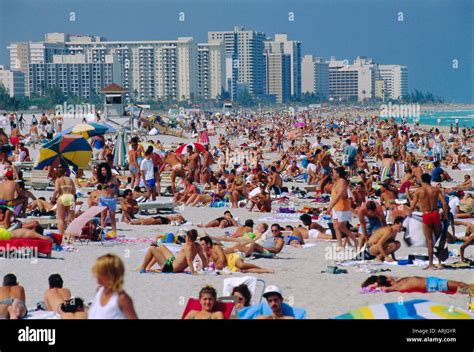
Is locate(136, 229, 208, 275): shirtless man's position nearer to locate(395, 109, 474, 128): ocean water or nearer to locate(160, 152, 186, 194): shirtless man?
locate(160, 152, 186, 194): shirtless man

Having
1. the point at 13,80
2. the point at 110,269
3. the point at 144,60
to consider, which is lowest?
the point at 110,269

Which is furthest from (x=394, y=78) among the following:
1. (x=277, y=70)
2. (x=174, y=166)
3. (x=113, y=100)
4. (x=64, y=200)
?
(x=64, y=200)

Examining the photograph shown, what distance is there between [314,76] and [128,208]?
14186 cm

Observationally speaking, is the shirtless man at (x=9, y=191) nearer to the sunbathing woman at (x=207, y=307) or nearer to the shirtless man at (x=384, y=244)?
the shirtless man at (x=384, y=244)

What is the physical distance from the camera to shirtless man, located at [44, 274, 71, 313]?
743 cm

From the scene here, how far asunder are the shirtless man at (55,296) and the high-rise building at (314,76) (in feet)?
465

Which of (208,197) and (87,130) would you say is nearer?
(208,197)

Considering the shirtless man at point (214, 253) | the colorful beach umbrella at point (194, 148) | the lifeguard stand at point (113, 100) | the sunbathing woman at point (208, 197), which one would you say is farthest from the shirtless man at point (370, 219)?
the lifeguard stand at point (113, 100)

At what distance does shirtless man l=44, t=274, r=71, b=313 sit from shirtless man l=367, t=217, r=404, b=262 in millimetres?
3668

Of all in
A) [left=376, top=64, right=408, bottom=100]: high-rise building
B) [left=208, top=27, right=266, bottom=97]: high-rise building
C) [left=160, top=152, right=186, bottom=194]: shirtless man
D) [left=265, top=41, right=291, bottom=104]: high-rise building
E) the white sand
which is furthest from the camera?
[left=376, top=64, right=408, bottom=100]: high-rise building

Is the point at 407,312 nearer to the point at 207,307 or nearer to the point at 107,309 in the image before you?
the point at 207,307

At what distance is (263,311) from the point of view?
22.6 ft

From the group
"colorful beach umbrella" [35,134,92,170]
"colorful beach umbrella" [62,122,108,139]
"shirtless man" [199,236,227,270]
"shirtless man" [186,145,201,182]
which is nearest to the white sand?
"shirtless man" [199,236,227,270]
